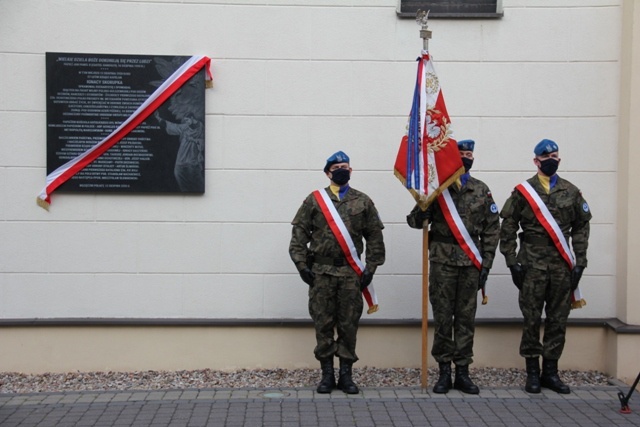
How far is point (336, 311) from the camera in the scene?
6707 millimetres

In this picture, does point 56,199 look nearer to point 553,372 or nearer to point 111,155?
point 111,155

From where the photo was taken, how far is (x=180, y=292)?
7402mm

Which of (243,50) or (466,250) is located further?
(243,50)

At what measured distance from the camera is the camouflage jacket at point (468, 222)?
6664mm

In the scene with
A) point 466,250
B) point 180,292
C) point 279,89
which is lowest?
point 180,292

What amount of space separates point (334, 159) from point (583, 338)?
287cm

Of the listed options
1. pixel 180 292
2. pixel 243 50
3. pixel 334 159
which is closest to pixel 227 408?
pixel 180 292

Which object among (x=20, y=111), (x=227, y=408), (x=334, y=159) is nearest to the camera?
(x=227, y=408)

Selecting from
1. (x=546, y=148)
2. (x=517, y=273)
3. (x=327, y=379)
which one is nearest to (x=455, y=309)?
(x=517, y=273)

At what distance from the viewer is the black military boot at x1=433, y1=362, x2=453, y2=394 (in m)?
6.66

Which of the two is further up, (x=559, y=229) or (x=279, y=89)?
(x=279, y=89)

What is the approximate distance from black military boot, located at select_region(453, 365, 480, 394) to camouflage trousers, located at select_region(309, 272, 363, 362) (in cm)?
87

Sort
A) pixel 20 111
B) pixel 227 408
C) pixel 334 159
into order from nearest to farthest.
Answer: pixel 227 408, pixel 334 159, pixel 20 111

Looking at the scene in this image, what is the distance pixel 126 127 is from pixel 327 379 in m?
2.83
